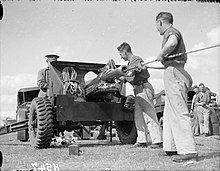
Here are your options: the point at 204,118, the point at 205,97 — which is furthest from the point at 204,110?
the point at 205,97

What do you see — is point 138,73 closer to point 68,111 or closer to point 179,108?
point 68,111

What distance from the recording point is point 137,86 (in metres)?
5.00

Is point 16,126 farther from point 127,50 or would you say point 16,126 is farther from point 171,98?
point 171,98

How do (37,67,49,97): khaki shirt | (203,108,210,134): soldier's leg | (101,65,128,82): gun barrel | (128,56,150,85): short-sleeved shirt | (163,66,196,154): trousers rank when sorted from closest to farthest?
(163,66,196,154): trousers
(101,65,128,82): gun barrel
(128,56,150,85): short-sleeved shirt
(37,67,49,97): khaki shirt
(203,108,210,134): soldier's leg

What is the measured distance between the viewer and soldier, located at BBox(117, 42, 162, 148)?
4.82 meters

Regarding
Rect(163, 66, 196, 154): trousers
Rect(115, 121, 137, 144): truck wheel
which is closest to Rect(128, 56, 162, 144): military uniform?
Rect(115, 121, 137, 144): truck wheel

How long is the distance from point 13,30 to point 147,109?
7.89 ft

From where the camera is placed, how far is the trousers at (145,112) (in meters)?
4.85

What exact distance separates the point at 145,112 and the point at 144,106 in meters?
0.08

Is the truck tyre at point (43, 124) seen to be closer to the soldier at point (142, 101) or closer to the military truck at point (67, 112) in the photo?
the military truck at point (67, 112)

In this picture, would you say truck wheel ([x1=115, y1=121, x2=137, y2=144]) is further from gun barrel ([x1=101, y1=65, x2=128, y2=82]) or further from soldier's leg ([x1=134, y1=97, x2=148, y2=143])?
gun barrel ([x1=101, y1=65, x2=128, y2=82])

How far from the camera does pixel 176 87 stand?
3369 millimetres

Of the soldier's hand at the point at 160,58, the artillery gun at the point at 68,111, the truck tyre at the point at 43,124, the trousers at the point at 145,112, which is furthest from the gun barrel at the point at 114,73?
the soldier's hand at the point at 160,58

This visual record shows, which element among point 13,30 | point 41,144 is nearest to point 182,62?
point 13,30
